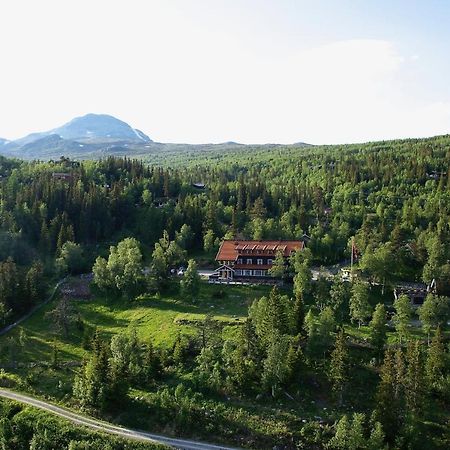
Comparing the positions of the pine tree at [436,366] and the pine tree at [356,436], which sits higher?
the pine tree at [436,366]

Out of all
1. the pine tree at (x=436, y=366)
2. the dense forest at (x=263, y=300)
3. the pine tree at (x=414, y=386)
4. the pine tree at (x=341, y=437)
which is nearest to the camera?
the pine tree at (x=341, y=437)

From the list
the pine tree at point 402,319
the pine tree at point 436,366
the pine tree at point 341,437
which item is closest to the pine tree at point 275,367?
the pine tree at point 341,437

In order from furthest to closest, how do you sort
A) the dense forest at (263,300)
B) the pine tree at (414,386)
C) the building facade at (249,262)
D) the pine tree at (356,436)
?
the building facade at (249,262), the dense forest at (263,300), the pine tree at (414,386), the pine tree at (356,436)

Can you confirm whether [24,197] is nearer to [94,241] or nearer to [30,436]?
[94,241]

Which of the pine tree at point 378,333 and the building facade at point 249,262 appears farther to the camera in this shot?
the building facade at point 249,262

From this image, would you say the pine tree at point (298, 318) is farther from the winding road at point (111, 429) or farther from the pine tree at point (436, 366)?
the winding road at point (111, 429)

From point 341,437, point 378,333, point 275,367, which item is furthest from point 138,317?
point 341,437

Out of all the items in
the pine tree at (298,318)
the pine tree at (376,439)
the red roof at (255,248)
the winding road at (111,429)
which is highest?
the red roof at (255,248)

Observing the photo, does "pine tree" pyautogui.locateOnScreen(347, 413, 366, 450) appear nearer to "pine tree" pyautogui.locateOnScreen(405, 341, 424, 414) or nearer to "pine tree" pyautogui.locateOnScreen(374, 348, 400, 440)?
"pine tree" pyautogui.locateOnScreen(374, 348, 400, 440)
